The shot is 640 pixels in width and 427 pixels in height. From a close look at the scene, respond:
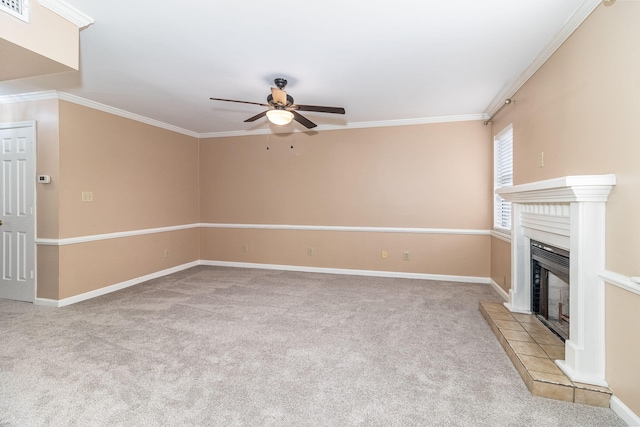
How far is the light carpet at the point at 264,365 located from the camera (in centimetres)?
181

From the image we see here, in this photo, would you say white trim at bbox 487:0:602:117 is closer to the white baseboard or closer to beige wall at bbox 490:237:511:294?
beige wall at bbox 490:237:511:294

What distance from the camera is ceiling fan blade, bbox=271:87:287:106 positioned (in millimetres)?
2846

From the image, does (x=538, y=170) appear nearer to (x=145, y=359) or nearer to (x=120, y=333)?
(x=145, y=359)

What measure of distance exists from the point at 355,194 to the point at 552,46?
317 cm

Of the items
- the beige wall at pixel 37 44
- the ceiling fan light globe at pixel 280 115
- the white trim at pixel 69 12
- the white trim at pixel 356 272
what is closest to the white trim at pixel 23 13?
the beige wall at pixel 37 44

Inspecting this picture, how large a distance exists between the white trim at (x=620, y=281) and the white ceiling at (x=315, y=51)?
5.60ft

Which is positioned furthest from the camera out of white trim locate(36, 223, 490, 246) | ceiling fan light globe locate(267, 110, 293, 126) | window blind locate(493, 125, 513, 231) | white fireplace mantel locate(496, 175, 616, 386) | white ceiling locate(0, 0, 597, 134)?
window blind locate(493, 125, 513, 231)

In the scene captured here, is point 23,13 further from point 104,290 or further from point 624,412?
point 624,412

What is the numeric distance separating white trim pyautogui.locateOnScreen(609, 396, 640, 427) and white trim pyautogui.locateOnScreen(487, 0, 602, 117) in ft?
7.96

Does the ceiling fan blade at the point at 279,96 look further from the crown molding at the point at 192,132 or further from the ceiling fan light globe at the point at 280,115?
the crown molding at the point at 192,132

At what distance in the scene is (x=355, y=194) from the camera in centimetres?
520

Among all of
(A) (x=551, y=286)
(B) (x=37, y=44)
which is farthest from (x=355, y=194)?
(B) (x=37, y=44)

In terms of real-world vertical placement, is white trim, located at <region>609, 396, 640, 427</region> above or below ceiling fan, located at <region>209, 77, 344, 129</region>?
below

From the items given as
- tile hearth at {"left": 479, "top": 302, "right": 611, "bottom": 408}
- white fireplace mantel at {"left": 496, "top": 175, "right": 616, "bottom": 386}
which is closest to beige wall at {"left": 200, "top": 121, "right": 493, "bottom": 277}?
tile hearth at {"left": 479, "top": 302, "right": 611, "bottom": 408}
